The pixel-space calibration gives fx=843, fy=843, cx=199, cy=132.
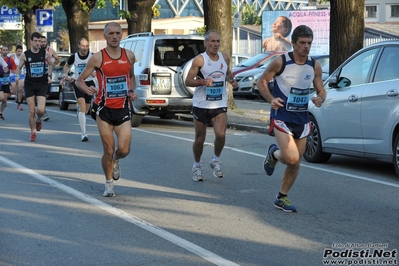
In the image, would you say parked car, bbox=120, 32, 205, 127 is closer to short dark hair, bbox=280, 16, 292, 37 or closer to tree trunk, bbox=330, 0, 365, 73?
tree trunk, bbox=330, 0, 365, 73

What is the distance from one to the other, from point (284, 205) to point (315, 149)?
12.6 ft

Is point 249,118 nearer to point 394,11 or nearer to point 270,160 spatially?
point 270,160

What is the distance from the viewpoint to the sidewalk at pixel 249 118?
18.1m

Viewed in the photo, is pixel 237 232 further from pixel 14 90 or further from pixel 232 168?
pixel 14 90

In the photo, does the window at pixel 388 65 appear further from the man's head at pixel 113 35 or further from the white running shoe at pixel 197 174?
the man's head at pixel 113 35

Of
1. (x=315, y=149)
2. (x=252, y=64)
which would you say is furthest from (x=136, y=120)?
(x=252, y=64)

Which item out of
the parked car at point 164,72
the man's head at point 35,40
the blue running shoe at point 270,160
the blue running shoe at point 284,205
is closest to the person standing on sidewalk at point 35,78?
the man's head at point 35,40

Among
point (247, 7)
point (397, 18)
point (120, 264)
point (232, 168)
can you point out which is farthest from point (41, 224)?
point (247, 7)

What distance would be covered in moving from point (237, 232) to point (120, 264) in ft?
4.95

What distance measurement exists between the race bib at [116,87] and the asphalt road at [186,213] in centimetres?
117

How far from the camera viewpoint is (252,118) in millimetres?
19891

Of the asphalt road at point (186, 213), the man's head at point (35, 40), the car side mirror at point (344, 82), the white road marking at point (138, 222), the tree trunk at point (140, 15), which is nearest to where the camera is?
the white road marking at point (138, 222)

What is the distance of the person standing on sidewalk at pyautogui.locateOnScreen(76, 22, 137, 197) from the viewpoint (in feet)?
30.6

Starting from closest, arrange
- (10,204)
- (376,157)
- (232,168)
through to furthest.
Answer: (10,204), (376,157), (232,168)
